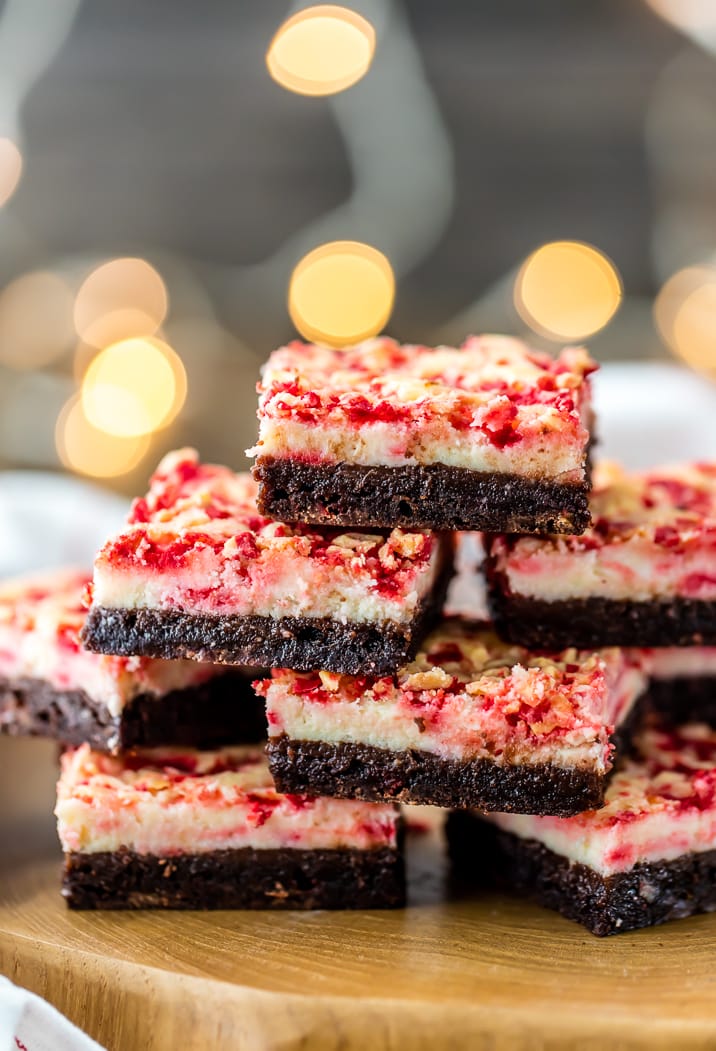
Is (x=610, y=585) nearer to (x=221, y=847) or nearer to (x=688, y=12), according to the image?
(x=221, y=847)

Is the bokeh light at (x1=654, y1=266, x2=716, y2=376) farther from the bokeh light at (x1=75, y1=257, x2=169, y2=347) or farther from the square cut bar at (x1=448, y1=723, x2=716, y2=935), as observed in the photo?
the square cut bar at (x1=448, y1=723, x2=716, y2=935)

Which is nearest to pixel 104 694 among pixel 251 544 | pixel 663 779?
pixel 251 544

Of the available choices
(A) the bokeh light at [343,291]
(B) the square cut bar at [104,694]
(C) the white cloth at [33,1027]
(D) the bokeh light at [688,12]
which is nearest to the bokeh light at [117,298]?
(A) the bokeh light at [343,291]

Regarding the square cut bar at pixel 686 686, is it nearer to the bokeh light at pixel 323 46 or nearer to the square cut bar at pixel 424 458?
the square cut bar at pixel 424 458

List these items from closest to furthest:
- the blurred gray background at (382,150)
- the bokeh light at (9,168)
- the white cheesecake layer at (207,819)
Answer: the white cheesecake layer at (207,819) → the blurred gray background at (382,150) → the bokeh light at (9,168)

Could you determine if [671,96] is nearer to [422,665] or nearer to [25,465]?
[25,465]

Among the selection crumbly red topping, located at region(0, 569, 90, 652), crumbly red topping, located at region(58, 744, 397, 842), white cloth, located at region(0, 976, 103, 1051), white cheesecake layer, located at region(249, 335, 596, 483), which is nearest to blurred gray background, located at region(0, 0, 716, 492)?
crumbly red topping, located at region(0, 569, 90, 652)
